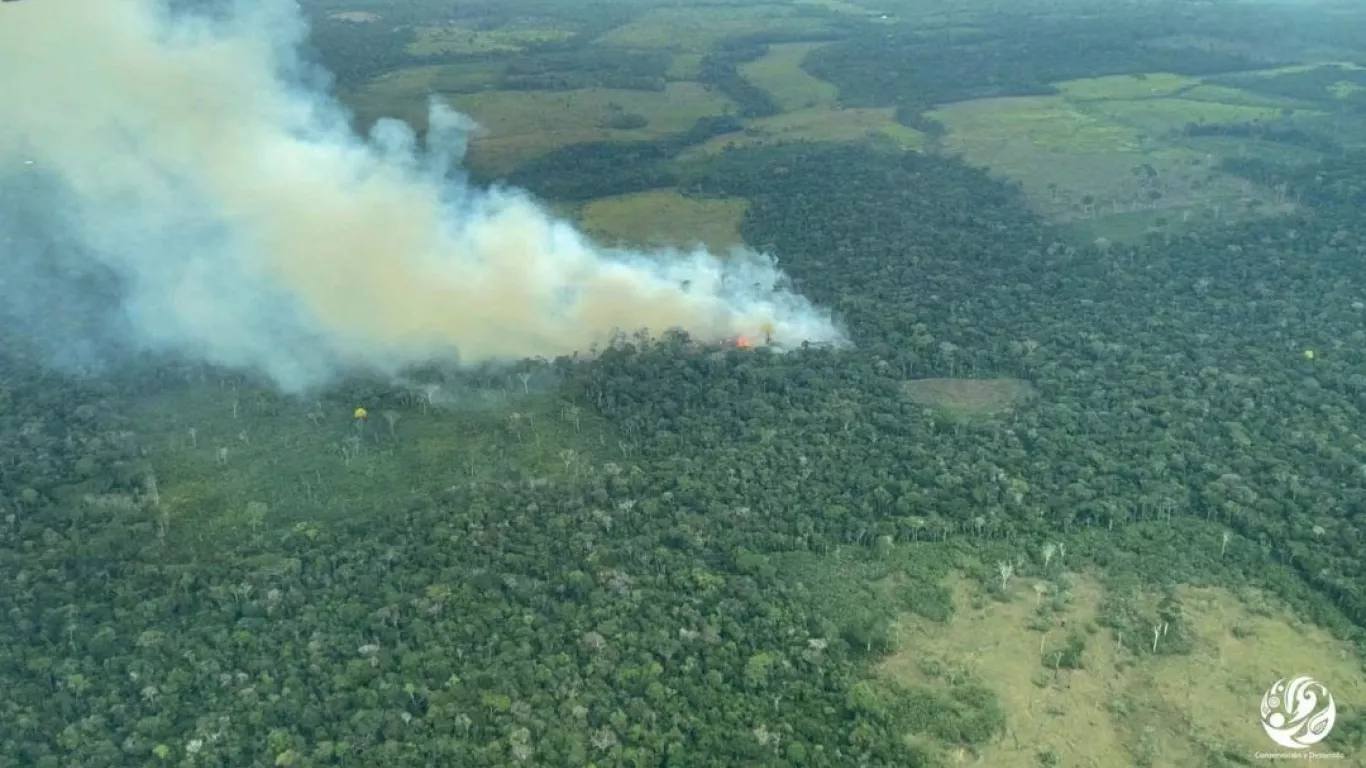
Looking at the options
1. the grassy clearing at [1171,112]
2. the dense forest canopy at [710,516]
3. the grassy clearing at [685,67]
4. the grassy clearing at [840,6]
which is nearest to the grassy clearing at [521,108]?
the grassy clearing at [685,67]

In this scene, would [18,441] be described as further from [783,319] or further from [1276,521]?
[1276,521]

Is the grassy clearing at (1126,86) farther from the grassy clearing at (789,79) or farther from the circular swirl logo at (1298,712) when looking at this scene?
the circular swirl logo at (1298,712)

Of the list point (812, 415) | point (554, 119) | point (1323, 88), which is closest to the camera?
point (812, 415)

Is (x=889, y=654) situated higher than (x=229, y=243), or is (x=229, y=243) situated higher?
(x=229, y=243)

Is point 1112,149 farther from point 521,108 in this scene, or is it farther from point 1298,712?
point 1298,712

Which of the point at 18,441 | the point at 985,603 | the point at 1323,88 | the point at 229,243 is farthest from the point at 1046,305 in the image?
the point at 1323,88

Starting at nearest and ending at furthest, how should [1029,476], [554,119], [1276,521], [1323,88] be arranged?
1. [1276,521]
2. [1029,476]
3. [554,119]
4. [1323,88]
